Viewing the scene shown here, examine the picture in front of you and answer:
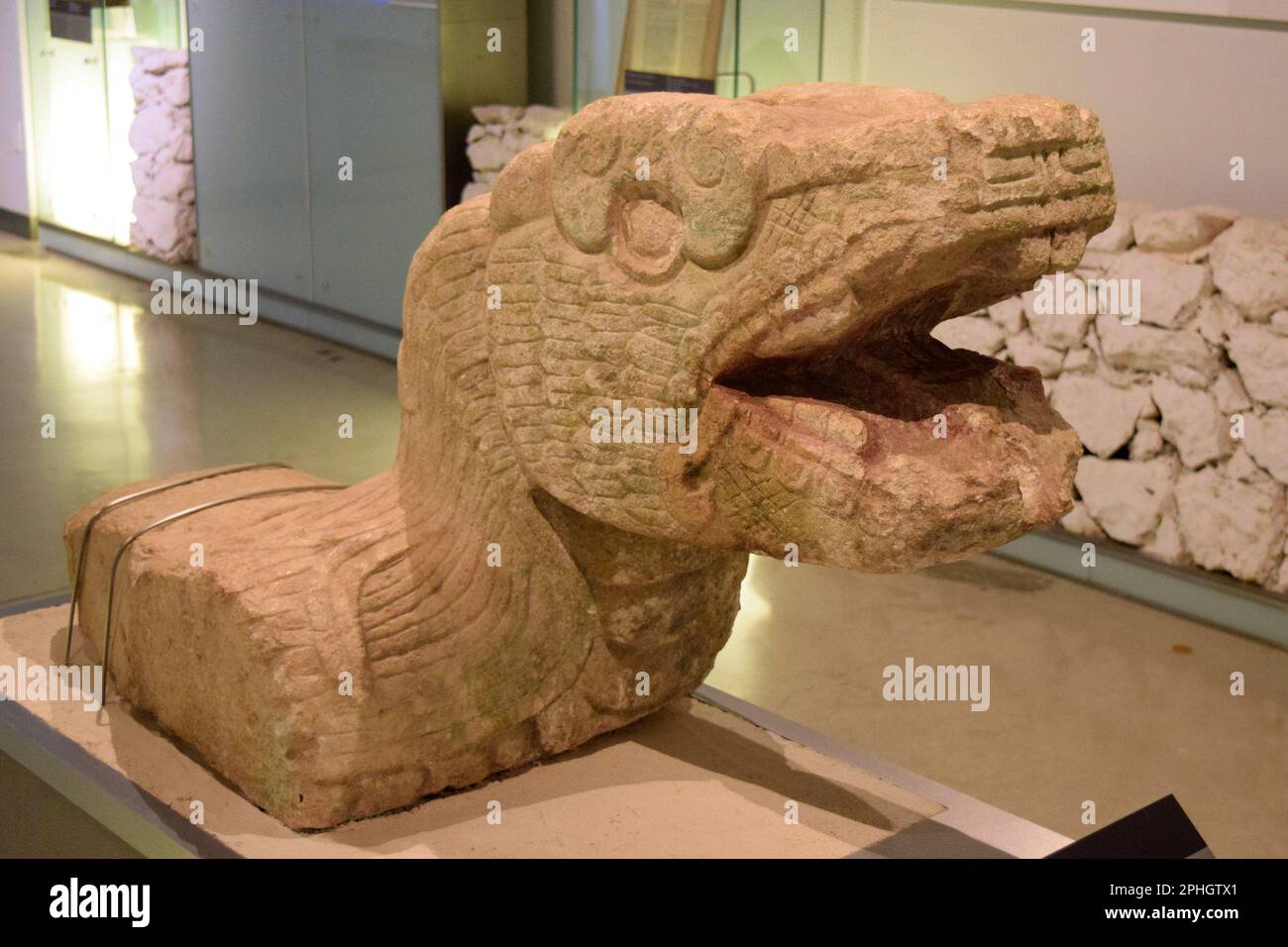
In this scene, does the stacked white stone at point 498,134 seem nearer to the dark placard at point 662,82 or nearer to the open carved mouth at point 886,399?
the dark placard at point 662,82

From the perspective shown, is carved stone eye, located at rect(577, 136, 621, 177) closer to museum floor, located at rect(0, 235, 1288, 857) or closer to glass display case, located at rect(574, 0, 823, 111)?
museum floor, located at rect(0, 235, 1288, 857)

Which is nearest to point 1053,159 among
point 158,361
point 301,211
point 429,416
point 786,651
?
point 429,416

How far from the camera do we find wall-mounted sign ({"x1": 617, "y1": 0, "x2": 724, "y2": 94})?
548 centimetres

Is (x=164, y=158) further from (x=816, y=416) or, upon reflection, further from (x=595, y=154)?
(x=816, y=416)

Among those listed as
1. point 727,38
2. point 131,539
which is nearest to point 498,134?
point 727,38

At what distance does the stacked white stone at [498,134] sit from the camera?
6699 mm

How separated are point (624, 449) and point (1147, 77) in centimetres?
315

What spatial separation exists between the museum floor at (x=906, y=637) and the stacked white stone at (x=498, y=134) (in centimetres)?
98

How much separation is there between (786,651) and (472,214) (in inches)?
95.7

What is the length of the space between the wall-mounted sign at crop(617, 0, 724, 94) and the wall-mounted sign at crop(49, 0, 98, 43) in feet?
14.3

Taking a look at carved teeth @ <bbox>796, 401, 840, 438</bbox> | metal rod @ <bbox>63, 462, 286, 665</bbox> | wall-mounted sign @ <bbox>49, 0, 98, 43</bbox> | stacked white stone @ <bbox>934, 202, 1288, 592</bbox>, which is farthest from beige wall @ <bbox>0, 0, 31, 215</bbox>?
carved teeth @ <bbox>796, 401, 840, 438</bbox>

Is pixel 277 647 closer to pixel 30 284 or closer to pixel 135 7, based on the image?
pixel 30 284

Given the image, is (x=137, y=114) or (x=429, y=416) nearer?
(x=429, y=416)
